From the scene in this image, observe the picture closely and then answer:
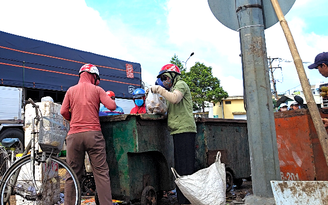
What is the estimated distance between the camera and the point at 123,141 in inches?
142

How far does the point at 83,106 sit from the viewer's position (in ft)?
11.2

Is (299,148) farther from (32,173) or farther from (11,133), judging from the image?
(11,133)

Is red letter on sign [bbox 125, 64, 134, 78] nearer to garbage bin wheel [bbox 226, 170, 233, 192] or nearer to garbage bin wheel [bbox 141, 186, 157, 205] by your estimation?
garbage bin wheel [bbox 226, 170, 233, 192]

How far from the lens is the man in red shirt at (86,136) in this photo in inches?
131

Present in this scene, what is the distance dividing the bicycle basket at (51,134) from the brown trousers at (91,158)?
15cm

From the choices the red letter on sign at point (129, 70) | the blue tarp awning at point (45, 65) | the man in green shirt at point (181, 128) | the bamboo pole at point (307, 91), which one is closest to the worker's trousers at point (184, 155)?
the man in green shirt at point (181, 128)

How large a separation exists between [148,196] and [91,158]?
0.93 metres

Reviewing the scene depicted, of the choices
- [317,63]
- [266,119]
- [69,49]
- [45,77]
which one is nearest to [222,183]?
[266,119]

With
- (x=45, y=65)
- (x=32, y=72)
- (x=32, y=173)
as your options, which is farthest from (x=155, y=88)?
(x=45, y=65)

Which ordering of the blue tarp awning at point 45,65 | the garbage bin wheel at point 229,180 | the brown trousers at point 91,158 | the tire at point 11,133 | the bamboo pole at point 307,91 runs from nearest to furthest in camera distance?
the bamboo pole at point 307,91 → the brown trousers at point 91,158 → the garbage bin wheel at point 229,180 → the tire at point 11,133 → the blue tarp awning at point 45,65

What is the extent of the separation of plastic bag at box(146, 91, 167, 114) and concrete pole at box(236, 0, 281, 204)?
132cm

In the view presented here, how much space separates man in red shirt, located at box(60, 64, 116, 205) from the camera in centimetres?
332

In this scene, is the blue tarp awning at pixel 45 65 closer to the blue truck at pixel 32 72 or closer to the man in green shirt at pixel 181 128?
the blue truck at pixel 32 72

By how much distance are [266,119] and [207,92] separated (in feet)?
78.2
